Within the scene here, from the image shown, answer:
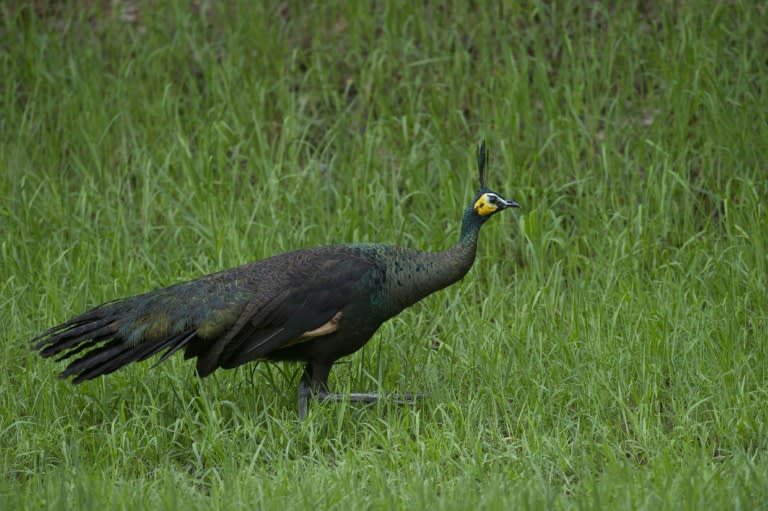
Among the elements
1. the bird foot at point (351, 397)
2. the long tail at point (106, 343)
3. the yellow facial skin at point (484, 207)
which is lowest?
the bird foot at point (351, 397)

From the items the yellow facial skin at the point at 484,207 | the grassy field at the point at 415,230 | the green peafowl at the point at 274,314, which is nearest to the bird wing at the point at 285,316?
the green peafowl at the point at 274,314

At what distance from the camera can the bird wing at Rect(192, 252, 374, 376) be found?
17.3 feet

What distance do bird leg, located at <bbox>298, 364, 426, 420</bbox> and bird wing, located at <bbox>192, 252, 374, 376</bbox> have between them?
0.74 feet

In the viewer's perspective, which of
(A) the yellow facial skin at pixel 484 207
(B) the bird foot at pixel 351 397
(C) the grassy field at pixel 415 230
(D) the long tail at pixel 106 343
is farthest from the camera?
(A) the yellow facial skin at pixel 484 207

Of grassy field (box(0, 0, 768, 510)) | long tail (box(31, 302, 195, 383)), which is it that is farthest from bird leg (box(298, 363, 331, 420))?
long tail (box(31, 302, 195, 383))

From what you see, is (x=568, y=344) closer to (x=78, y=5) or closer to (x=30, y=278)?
(x=30, y=278)

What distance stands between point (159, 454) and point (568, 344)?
223 cm

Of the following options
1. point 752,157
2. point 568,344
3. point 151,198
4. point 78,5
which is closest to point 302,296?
point 568,344

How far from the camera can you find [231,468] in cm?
469

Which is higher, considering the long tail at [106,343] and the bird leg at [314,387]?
the long tail at [106,343]

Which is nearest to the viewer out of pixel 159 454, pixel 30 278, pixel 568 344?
pixel 159 454

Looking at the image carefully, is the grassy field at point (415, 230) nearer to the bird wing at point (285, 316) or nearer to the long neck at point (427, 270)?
Result: the bird wing at point (285, 316)

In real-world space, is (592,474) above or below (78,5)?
below

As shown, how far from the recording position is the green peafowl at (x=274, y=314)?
5281 millimetres
